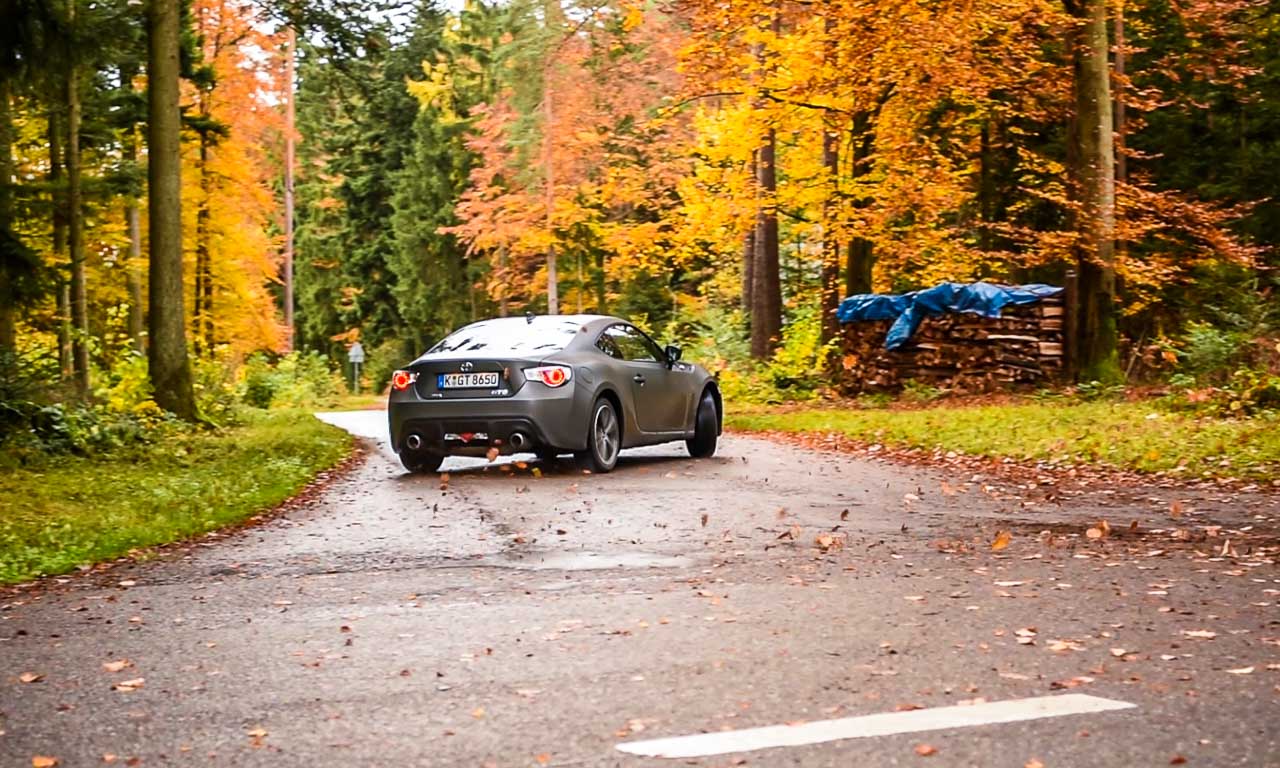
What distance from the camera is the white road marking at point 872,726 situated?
426 centimetres

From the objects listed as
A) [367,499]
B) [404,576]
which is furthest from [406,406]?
[404,576]

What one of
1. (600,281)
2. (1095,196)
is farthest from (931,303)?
(600,281)

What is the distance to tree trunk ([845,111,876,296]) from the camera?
27.5 meters

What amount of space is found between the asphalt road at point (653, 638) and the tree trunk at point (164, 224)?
10025 millimetres

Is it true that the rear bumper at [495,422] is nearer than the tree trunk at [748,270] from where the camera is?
Yes

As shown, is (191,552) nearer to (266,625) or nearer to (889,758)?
(266,625)

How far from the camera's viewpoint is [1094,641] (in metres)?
5.73

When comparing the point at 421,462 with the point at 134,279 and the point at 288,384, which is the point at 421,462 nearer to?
the point at 134,279

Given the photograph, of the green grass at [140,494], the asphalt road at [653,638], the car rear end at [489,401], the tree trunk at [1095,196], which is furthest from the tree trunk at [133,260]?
the asphalt road at [653,638]

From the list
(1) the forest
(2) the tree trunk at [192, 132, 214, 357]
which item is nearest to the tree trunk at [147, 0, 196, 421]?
(1) the forest

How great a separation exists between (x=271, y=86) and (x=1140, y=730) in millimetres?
38176

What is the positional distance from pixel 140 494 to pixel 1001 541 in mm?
7246

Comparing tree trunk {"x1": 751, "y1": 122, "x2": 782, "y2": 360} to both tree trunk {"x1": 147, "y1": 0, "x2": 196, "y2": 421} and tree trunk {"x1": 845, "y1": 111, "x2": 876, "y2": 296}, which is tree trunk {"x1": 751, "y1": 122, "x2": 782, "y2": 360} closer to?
tree trunk {"x1": 845, "y1": 111, "x2": 876, "y2": 296}

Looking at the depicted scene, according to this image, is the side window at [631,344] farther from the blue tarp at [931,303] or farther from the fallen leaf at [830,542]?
the blue tarp at [931,303]
